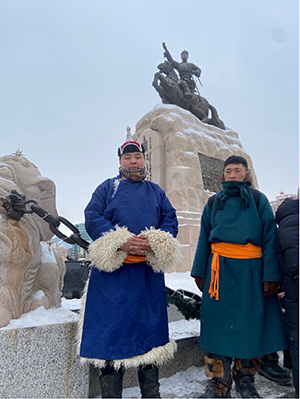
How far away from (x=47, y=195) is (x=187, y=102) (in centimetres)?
736

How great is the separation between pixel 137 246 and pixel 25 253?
0.72 metres

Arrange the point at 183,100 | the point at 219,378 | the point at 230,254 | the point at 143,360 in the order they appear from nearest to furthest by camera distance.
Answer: the point at 143,360
the point at 219,378
the point at 230,254
the point at 183,100

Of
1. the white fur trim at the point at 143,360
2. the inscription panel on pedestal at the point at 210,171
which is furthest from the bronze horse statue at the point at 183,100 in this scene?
the white fur trim at the point at 143,360

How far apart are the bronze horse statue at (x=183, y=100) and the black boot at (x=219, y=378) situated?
7.33 metres

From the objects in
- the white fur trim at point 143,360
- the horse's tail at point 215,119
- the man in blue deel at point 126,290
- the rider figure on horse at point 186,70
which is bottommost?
the white fur trim at point 143,360

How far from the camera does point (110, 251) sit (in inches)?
70.4

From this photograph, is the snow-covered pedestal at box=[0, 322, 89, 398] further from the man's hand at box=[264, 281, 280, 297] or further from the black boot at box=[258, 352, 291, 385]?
the black boot at box=[258, 352, 291, 385]

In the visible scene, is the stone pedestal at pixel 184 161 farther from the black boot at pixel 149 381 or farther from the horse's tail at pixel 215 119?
the black boot at pixel 149 381

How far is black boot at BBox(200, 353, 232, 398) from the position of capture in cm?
197

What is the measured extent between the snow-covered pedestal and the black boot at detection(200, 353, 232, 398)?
77 cm

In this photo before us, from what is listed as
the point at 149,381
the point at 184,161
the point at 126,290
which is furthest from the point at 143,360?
the point at 184,161

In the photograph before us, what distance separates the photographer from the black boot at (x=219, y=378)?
77.7 inches

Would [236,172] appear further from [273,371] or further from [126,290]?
[273,371]

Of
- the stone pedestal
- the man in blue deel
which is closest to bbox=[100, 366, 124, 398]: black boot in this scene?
the man in blue deel
